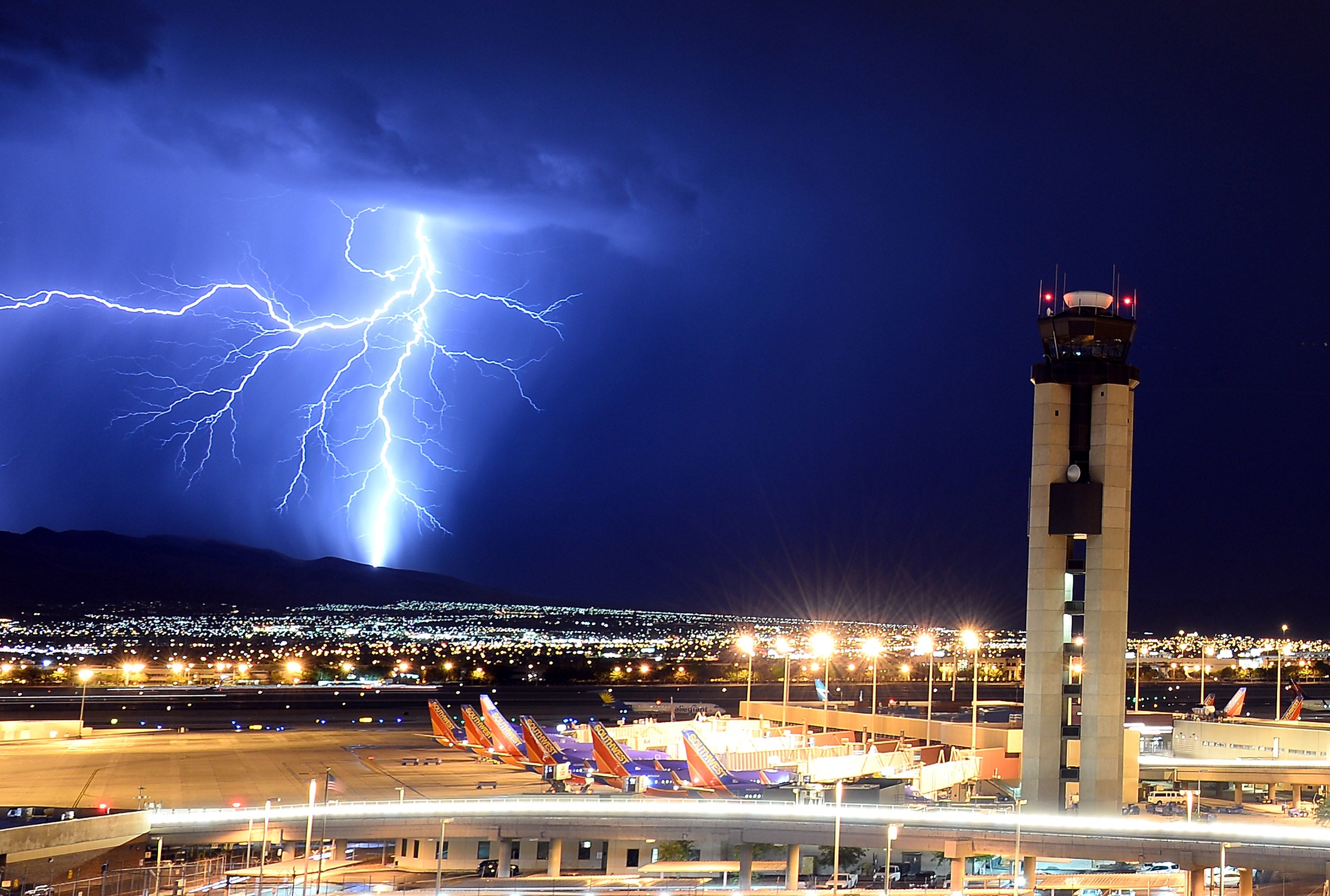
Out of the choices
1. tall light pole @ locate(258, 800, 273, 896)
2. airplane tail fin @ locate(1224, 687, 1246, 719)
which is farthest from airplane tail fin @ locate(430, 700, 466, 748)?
airplane tail fin @ locate(1224, 687, 1246, 719)

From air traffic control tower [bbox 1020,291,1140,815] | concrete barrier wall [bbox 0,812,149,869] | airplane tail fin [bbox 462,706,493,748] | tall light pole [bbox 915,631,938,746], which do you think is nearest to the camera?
concrete barrier wall [bbox 0,812,149,869]

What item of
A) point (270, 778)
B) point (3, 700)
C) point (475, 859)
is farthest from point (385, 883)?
point (3, 700)

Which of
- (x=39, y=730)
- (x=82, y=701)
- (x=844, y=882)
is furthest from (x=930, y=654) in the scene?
(x=82, y=701)

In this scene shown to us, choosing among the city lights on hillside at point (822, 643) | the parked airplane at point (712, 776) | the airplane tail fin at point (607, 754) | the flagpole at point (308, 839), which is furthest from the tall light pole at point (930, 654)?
the flagpole at point (308, 839)

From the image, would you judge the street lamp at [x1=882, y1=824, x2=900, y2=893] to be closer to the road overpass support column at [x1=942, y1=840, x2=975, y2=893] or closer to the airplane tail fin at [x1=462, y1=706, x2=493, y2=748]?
the road overpass support column at [x1=942, y1=840, x2=975, y2=893]

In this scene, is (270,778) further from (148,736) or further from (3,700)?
(3,700)

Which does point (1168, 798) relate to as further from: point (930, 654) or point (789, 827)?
point (789, 827)
